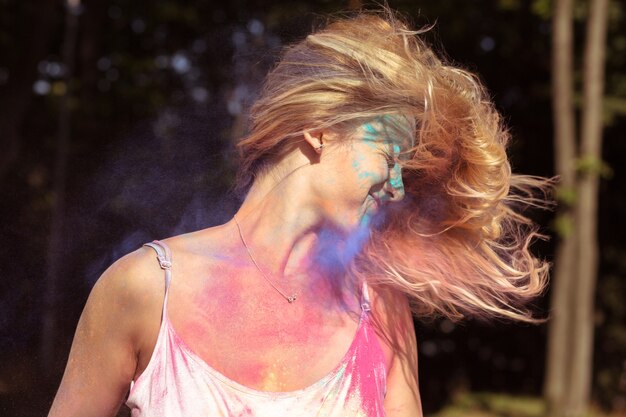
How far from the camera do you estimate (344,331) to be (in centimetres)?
192

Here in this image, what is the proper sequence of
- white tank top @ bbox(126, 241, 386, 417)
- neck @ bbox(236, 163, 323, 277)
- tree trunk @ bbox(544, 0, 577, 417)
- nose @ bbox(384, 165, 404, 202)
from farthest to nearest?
tree trunk @ bbox(544, 0, 577, 417)
nose @ bbox(384, 165, 404, 202)
neck @ bbox(236, 163, 323, 277)
white tank top @ bbox(126, 241, 386, 417)

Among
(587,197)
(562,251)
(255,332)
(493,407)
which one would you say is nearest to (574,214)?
(587,197)

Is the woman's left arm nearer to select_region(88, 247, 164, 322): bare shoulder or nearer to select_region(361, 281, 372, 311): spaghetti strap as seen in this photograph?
select_region(361, 281, 372, 311): spaghetti strap

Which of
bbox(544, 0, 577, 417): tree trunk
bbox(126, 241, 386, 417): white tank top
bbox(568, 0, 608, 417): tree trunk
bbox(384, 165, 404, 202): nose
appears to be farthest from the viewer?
bbox(544, 0, 577, 417): tree trunk

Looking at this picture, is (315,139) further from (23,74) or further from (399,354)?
(23,74)

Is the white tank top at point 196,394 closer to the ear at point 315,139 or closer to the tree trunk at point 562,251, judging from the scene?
the ear at point 315,139

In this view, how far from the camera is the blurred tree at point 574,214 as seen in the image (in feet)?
26.0

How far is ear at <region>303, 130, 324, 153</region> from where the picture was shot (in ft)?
6.14

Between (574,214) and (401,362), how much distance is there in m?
6.29

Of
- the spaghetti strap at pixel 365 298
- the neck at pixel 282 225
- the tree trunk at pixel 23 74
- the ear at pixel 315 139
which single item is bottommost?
the spaghetti strap at pixel 365 298

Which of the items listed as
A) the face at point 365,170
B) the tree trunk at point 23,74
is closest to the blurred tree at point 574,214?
the tree trunk at point 23,74

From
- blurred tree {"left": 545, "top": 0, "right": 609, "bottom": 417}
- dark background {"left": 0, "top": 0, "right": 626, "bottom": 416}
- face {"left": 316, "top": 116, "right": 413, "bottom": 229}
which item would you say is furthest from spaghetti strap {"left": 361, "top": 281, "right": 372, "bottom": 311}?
blurred tree {"left": 545, "top": 0, "right": 609, "bottom": 417}

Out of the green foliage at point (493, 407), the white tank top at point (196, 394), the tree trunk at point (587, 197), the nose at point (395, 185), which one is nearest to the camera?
the white tank top at point (196, 394)

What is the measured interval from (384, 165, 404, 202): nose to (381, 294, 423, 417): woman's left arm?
9.5 inches
